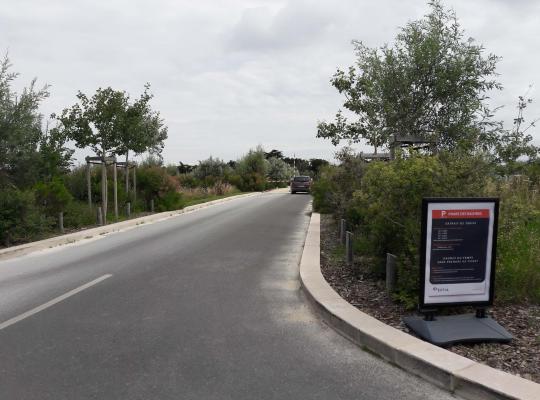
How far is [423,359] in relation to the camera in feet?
12.9

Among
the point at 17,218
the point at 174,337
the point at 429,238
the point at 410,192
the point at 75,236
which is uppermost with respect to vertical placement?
the point at 410,192

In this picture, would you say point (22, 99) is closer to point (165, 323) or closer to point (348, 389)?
point (165, 323)

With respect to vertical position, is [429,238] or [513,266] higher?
[429,238]

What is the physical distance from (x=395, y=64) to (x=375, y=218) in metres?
4.35

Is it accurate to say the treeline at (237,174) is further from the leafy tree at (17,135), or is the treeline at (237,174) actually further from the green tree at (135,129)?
the leafy tree at (17,135)

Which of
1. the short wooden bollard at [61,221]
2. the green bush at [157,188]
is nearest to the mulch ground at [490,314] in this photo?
the short wooden bollard at [61,221]

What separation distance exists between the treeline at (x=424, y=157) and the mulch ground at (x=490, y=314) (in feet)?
0.65

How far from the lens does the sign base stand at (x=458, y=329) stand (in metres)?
4.43

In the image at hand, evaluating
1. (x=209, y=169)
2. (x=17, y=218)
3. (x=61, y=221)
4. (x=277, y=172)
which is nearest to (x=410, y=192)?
(x=17, y=218)

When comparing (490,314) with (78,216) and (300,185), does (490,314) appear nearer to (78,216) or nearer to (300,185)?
(78,216)

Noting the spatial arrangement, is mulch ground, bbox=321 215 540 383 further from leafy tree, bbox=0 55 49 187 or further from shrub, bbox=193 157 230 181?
shrub, bbox=193 157 230 181

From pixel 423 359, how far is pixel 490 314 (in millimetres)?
1758

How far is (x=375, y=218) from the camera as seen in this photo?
6.55 m

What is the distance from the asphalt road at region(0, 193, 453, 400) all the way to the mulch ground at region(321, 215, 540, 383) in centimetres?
61
